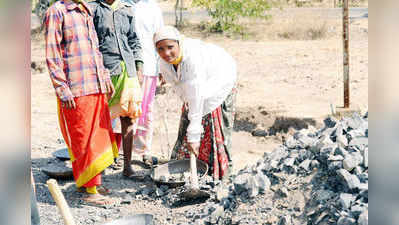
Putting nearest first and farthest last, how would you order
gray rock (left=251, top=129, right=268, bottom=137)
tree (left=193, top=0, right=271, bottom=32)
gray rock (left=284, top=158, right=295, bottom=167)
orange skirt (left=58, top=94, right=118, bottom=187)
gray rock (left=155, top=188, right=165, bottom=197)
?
gray rock (left=284, top=158, right=295, bottom=167) < orange skirt (left=58, top=94, right=118, bottom=187) < gray rock (left=155, top=188, right=165, bottom=197) < gray rock (left=251, top=129, right=268, bottom=137) < tree (left=193, top=0, right=271, bottom=32)

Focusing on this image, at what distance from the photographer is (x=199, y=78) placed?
427cm

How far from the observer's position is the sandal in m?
4.46

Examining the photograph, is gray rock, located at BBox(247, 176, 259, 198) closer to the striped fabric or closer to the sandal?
the sandal

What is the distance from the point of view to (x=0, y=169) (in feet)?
3.58

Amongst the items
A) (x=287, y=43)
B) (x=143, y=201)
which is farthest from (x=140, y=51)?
(x=287, y=43)

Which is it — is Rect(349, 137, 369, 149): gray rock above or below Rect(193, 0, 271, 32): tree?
below

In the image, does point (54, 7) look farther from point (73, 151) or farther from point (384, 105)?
point (384, 105)

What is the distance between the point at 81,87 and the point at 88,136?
448mm

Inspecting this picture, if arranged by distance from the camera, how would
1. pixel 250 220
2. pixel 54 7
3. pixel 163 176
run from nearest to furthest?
pixel 250 220
pixel 54 7
pixel 163 176

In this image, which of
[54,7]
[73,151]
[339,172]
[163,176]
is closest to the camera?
[339,172]

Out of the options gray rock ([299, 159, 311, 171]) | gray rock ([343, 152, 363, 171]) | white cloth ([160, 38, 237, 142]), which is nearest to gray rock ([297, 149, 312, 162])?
gray rock ([299, 159, 311, 171])

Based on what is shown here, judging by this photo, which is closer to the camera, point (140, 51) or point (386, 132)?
point (386, 132)

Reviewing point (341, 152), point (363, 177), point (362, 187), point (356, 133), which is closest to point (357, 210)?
point (362, 187)

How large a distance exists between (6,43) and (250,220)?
2.91 m
